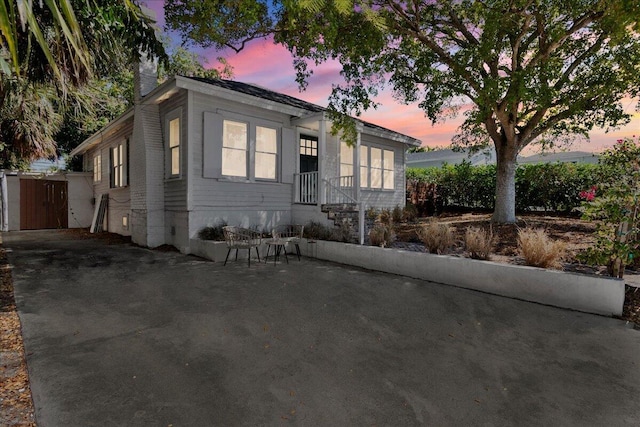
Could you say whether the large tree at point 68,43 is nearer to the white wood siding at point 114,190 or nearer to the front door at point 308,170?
the white wood siding at point 114,190

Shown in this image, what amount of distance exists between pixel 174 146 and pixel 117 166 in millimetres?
4556

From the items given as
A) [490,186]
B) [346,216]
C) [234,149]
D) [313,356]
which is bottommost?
[313,356]

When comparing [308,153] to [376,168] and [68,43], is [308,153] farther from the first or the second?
[68,43]

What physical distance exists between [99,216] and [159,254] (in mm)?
6809

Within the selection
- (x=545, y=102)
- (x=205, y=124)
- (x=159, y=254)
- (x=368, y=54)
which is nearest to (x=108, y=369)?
(x=159, y=254)

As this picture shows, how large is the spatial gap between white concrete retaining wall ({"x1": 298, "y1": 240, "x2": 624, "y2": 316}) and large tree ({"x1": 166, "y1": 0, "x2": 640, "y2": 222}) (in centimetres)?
428

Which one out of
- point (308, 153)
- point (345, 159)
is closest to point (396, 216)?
point (345, 159)

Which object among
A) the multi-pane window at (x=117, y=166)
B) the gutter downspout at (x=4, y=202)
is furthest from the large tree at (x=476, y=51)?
the gutter downspout at (x=4, y=202)

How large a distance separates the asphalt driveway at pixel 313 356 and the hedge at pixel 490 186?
394 inches

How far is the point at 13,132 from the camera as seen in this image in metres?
11.5

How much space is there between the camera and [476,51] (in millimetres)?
7977

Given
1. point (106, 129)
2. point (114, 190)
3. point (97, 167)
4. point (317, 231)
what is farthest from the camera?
point (97, 167)

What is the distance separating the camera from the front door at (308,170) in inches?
370

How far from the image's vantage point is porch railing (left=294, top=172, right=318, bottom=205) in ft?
30.8
